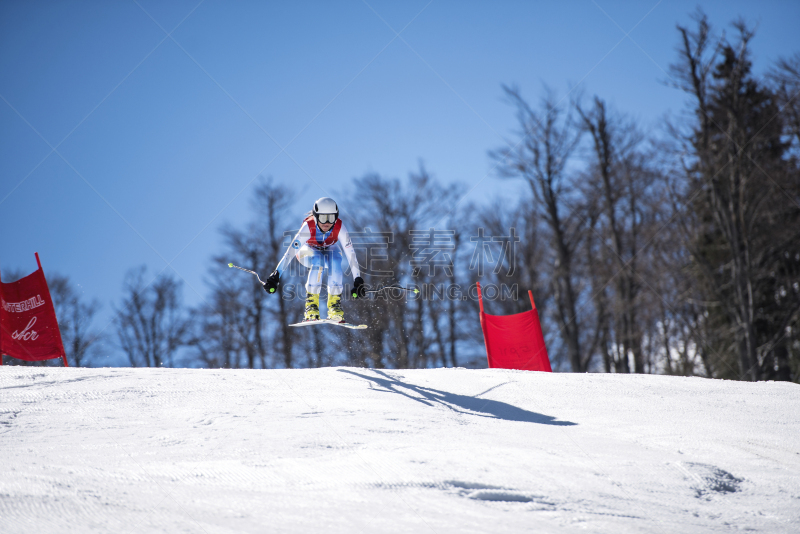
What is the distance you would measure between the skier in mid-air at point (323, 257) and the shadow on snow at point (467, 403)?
1494mm

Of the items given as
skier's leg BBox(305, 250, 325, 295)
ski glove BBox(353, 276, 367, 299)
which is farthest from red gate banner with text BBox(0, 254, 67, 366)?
ski glove BBox(353, 276, 367, 299)

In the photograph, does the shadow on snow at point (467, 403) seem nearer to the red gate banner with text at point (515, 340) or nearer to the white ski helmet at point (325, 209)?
the white ski helmet at point (325, 209)

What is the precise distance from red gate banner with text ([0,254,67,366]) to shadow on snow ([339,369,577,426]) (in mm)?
5978

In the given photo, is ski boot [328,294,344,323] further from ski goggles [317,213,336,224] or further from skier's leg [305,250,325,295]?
ski goggles [317,213,336,224]

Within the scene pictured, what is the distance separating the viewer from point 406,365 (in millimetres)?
21469

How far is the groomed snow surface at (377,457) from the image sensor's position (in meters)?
2.99

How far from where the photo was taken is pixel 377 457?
12.7ft

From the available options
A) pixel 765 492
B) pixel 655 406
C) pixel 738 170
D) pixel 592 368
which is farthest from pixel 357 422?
pixel 592 368

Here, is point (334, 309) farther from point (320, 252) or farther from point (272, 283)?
point (272, 283)

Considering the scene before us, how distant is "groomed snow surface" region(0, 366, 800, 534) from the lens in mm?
2988

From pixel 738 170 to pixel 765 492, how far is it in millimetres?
14395

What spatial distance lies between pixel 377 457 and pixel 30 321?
8.34 meters

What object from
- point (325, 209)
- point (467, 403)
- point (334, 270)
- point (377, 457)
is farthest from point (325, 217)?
point (377, 457)

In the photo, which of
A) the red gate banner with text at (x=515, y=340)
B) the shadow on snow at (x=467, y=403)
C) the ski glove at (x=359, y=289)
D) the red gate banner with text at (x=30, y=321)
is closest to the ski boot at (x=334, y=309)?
the ski glove at (x=359, y=289)
